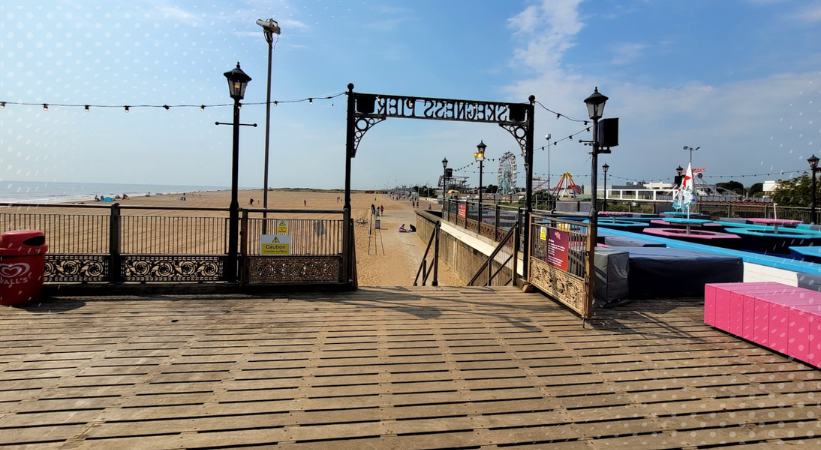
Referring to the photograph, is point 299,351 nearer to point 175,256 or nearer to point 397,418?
point 397,418

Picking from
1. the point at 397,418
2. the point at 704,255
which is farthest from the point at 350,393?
the point at 704,255

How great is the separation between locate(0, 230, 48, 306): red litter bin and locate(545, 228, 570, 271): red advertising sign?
330 inches

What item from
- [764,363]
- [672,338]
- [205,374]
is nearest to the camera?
[205,374]

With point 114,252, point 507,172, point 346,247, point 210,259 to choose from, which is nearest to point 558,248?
point 346,247

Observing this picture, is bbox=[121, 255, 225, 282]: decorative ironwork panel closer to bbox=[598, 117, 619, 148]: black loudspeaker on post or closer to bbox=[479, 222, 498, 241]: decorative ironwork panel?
bbox=[598, 117, 619, 148]: black loudspeaker on post

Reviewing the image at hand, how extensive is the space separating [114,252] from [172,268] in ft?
3.16

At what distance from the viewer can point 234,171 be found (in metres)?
8.40

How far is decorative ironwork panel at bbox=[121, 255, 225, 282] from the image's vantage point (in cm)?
753

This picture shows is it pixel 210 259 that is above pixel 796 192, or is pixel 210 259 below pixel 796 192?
below

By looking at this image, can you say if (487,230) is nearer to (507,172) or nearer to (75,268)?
(75,268)

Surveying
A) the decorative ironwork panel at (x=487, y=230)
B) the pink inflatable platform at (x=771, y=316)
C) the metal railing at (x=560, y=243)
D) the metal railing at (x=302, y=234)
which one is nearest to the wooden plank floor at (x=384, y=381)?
the pink inflatable platform at (x=771, y=316)

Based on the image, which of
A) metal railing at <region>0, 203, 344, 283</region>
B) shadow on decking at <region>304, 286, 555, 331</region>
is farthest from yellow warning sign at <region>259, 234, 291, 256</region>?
shadow on decking at <region>304, 286, 555, 331</region>

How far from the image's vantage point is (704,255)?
830 centimetres

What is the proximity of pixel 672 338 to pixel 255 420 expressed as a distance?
17.3 feet
